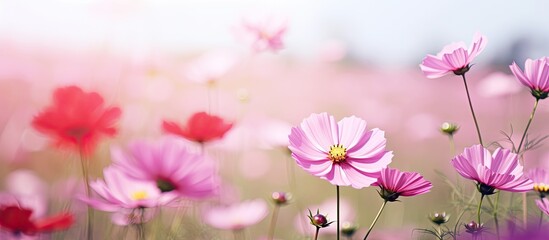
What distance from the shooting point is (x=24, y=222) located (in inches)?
18.4

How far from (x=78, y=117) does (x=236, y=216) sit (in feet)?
0.85

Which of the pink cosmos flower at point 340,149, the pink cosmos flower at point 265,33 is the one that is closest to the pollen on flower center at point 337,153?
the pink cosmos flower at point 340,149

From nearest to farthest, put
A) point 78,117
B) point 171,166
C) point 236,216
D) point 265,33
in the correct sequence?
point 171,166 < point 78,117 < point 236,216 < point 265,33

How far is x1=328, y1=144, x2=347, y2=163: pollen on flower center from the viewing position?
479mm

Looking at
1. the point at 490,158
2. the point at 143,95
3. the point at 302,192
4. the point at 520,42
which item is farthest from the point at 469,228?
the point at 520,42

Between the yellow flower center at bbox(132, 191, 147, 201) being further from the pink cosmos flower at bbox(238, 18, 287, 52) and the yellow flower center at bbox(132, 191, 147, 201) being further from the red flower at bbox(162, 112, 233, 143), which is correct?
the pink cosmos flower at bbox(238, 18, 287, 52)

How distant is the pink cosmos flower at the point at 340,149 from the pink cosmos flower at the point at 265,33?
1.21 feet

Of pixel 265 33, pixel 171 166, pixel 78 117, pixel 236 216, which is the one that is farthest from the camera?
Result: pixel 265 33

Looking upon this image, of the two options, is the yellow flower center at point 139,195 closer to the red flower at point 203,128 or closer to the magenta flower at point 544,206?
the red flower at point 203,128

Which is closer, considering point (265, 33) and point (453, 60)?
point (453, 60)

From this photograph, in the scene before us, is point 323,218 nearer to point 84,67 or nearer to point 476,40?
point 476,40

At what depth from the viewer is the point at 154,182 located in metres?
0.41

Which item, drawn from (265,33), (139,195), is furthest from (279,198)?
(265,33)

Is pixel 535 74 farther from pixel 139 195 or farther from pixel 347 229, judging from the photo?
pixel 139 195
